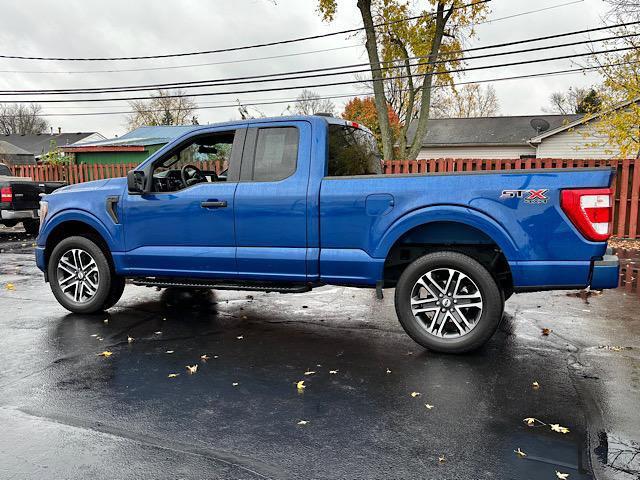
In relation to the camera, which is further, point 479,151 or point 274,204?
point 479,151

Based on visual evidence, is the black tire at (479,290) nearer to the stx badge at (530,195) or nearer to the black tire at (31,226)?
the stx badge at (530,195)

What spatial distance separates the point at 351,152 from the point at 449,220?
4.89ft

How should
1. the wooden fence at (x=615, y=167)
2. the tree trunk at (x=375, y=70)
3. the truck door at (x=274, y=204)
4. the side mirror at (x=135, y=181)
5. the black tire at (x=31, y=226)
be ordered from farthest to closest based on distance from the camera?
the tree trunk at (x=375, y=70), the black tire at (x=31, y=226), the wooden fence at (x=615, y=167), the side mirror at (x=135, y=181), the truck door at (x=274, y=204)

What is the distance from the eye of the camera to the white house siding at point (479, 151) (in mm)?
36500

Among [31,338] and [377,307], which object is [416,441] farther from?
[31,338]

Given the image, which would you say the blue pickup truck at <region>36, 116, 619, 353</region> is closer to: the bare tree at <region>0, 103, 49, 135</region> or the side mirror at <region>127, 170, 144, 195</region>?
the side mirror at <region>127, 170, 144, 195</region>

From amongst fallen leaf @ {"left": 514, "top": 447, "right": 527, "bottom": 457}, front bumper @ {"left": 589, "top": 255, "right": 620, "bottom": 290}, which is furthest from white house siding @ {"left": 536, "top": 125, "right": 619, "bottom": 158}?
fallen leaf @ {"left": 514, "top": 447, "right": 527, "bottom": 457}

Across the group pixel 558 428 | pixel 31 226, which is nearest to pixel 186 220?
pixel 558 428

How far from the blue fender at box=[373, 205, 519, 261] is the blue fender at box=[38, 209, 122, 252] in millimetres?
2877

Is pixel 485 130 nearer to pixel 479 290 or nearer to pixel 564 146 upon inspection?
pixel 564 146

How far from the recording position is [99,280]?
582 cm

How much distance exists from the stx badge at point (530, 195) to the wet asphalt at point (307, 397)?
1.36m

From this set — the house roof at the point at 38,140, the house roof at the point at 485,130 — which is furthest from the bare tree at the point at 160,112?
the house roof at the point at 485,130

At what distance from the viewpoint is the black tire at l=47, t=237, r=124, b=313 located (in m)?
5.79
